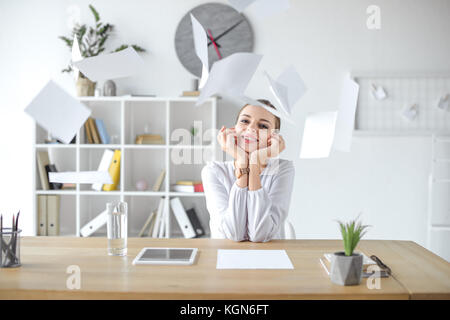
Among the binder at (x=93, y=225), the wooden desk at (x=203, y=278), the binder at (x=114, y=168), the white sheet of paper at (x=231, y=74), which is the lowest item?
the binder at (x=93, y=225)

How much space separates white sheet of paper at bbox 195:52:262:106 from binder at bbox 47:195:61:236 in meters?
2.55

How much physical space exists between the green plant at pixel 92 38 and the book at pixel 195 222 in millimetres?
1348

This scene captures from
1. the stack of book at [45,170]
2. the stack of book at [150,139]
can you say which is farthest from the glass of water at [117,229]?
the stack of book at [45,170]

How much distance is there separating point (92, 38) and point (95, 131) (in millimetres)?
787

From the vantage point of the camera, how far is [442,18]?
347 centimetres

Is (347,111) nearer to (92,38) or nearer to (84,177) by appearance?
(84,177)

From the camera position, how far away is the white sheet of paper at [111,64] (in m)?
1.12

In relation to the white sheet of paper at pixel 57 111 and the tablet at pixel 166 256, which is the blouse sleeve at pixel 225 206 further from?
the white sheet of paper at pixel 57 111

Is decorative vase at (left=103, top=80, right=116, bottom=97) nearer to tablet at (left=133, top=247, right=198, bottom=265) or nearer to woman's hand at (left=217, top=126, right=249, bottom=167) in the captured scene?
woman's hand at (left=217, top=126, right=249, bottom=167)

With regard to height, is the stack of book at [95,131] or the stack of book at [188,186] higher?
the stack of book at [95,131]

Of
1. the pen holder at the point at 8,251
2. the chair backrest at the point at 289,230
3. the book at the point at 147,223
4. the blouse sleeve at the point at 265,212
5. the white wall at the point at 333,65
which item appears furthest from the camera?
the white wall at the point at 333,65

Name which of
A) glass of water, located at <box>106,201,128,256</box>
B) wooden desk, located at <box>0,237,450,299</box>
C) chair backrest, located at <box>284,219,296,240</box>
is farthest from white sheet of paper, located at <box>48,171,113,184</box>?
chair backrest, located at <box>284,219,296,240</box>

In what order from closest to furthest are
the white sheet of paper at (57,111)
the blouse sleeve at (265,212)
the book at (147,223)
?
the white sheet of paper at (57,111) → the blouse sleeve at (265,212) → the book at (147,223)

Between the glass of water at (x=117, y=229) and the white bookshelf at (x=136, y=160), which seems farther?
the white bookshelf at (x=136, y=160)
